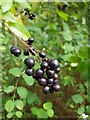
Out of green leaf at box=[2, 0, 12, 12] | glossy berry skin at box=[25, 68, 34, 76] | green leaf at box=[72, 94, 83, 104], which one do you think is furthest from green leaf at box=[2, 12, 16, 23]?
green leaf at box=[72, 94, 83, 104]

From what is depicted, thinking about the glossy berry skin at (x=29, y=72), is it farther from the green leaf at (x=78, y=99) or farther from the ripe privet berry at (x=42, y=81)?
the green leaf at (x=78, y=99)

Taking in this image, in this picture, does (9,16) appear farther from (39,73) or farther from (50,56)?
(50,56)

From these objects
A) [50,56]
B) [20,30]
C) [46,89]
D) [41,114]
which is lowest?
[41,114]

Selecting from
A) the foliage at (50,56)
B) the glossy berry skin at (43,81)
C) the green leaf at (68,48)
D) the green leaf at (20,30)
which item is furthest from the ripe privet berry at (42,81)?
the green leaf at (68,48)

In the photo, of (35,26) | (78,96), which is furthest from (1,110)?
(35,26)

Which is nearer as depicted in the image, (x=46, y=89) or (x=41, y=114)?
(x=46, y=89)

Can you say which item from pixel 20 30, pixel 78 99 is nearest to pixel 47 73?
pixel 20 30

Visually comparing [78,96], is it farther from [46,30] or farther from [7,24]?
[7,24]

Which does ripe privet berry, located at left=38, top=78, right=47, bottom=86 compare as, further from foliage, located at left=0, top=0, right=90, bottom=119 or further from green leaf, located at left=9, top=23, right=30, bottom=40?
foliage, located at left=0, top=0, right=90, bottom=119

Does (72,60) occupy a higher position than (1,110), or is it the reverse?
(72,60)
